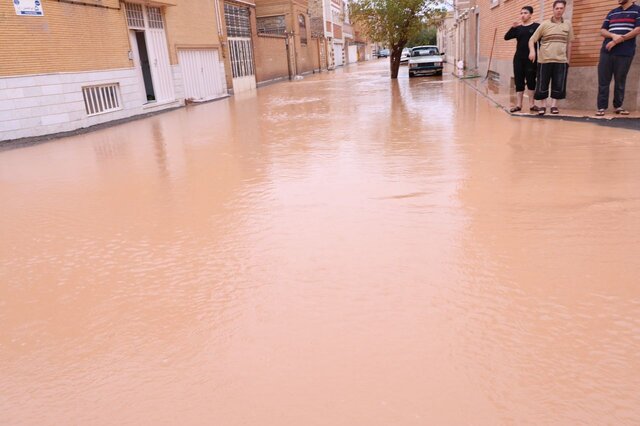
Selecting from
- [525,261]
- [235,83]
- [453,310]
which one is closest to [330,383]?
[453,310]

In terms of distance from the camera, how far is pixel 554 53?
8273 millimetres

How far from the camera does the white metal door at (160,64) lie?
51.2ft

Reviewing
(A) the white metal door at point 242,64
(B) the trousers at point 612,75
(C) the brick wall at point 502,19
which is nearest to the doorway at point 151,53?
(A) the white metal door at point 242,64

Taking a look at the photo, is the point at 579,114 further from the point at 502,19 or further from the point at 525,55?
the point at 502,19

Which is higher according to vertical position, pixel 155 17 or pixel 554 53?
pixel 155 17

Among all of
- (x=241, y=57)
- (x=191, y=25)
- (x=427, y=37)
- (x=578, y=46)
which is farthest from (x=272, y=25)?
(x=578, y=46)

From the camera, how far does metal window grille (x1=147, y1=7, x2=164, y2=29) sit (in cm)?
1557

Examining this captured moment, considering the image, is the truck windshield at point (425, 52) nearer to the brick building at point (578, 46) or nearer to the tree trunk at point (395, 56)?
the tree trunk at point (395, 56)

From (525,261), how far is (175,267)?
2325 millimetres

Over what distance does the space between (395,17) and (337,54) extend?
3353 cm

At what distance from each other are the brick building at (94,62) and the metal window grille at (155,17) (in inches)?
0.6

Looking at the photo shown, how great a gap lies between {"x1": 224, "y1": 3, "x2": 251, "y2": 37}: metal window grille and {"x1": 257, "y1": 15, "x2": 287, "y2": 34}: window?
8720mm

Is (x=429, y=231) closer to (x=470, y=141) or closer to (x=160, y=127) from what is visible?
(x=470, y=141)

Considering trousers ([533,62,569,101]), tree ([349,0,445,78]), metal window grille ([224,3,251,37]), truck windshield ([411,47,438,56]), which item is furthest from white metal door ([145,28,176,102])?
truck windshield ([411,47,438,56])
